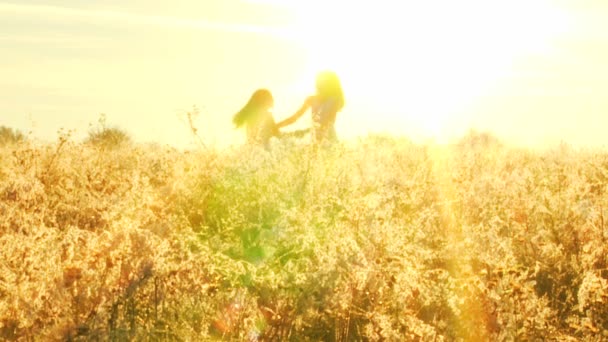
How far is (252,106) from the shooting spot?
13.4 m

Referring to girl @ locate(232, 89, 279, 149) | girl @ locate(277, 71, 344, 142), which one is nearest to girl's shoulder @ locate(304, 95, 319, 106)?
girl @ locate(277, 71, 344, 142)

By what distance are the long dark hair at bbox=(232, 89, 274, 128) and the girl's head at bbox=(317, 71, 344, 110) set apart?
134 centimetres

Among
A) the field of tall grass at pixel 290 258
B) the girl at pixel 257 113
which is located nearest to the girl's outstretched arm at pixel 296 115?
the girl at pixel 257 113

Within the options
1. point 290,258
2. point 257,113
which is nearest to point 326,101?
point 257,113

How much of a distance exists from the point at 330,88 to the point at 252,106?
1843 millimetres

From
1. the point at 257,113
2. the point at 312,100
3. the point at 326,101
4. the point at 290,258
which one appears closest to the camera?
the point at 290,258

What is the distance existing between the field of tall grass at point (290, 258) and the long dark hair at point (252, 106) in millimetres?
5616

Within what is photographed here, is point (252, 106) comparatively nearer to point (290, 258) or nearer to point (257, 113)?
point (257, 113)

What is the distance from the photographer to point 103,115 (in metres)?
9.03

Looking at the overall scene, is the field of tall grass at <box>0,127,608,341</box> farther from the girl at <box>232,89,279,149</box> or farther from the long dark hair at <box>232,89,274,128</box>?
the long dark hair at <box>232,89,274,128</box>

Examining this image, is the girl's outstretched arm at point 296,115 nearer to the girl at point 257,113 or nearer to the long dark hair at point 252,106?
the girl at point 257,113

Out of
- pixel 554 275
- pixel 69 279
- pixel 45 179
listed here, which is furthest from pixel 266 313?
pixel 45 179

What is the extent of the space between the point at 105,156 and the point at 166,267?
17.7ft

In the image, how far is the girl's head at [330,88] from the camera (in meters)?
14.3
